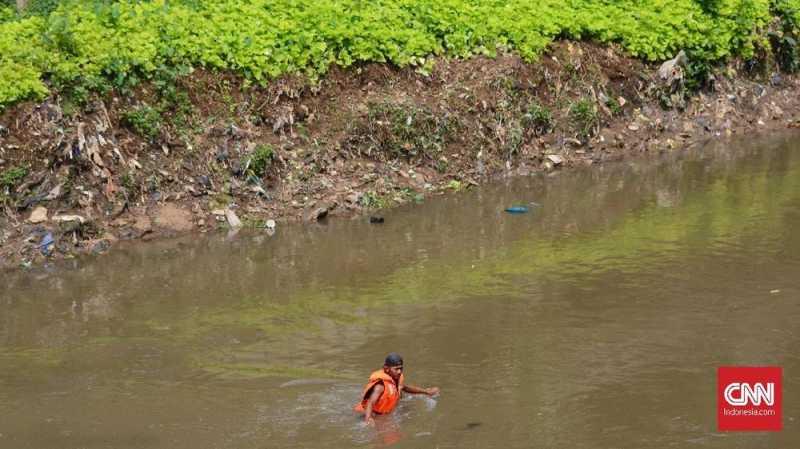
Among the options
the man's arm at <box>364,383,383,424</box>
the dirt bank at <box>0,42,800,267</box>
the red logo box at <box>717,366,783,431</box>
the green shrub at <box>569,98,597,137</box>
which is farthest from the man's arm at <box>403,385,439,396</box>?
the green shrub at <box>569,98,597,137</box>

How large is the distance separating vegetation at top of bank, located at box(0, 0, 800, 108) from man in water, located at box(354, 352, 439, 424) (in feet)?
21.2

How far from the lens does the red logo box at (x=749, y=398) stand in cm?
852

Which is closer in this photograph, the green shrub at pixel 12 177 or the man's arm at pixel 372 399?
the man's arm at pixel 372 399

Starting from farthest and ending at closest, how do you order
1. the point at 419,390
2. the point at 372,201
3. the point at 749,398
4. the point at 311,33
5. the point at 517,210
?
the point at 311,33 → the point at 372,201 → the point at 517,210 → the point at 419,390 → the point at 749,398

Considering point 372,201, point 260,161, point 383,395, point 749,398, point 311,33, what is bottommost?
point 749,398

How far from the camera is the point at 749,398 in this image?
8.83m

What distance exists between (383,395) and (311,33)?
7393 mm

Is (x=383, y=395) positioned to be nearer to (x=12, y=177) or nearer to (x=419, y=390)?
(x=419, y=390)

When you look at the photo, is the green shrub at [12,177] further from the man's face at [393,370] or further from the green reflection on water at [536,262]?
the man's face at [393,370]

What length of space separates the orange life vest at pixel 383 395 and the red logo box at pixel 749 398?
2.37m

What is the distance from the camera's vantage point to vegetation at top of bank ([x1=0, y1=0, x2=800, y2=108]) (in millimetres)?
13820

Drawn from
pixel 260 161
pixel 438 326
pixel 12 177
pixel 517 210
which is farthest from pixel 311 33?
pixel 438 326

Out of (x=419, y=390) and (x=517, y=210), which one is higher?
(x=517, y=210)

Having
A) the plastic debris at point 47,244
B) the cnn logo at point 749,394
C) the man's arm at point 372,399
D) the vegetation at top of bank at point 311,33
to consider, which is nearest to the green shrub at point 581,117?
the vegetation at top of bank at point 311,33
